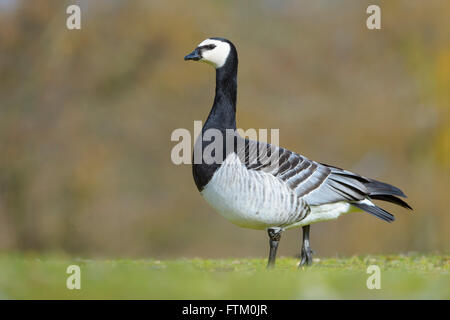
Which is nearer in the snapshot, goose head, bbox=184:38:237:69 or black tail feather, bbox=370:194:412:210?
goose head, bbox=184:38:237:69

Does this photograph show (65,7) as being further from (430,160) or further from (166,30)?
(430,160)

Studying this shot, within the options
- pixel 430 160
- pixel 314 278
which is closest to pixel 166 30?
pixel 430 160

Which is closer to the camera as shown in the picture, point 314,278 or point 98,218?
point 314,278

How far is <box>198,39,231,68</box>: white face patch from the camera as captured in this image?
6574mm

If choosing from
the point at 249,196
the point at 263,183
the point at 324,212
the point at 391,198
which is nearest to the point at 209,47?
the point at 263,183

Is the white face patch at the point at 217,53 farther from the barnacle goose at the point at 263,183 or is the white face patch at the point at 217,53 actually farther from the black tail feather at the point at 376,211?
the black tail feather at the point at 376,211

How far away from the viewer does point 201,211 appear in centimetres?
1933

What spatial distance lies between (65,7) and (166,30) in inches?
115

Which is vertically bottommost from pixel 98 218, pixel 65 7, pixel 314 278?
pixel 314 278

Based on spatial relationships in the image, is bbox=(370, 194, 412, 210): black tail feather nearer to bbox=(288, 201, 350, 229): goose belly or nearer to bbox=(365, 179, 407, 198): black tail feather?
bbox=(365, 179, 407, 198): black tail feather

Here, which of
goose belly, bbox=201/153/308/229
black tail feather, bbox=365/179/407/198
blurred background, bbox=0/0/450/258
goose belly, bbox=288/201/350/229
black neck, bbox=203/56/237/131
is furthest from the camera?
blurred background, bbox=0/0/450/258

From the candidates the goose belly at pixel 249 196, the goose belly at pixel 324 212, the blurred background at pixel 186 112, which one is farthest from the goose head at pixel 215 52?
the blurred background at pixel 186 112

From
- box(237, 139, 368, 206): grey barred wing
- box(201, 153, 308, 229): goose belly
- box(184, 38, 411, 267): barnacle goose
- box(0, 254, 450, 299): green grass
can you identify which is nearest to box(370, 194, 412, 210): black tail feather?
box(184, 38, 411, 267): barnacle goose

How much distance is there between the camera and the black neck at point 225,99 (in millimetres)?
6551
